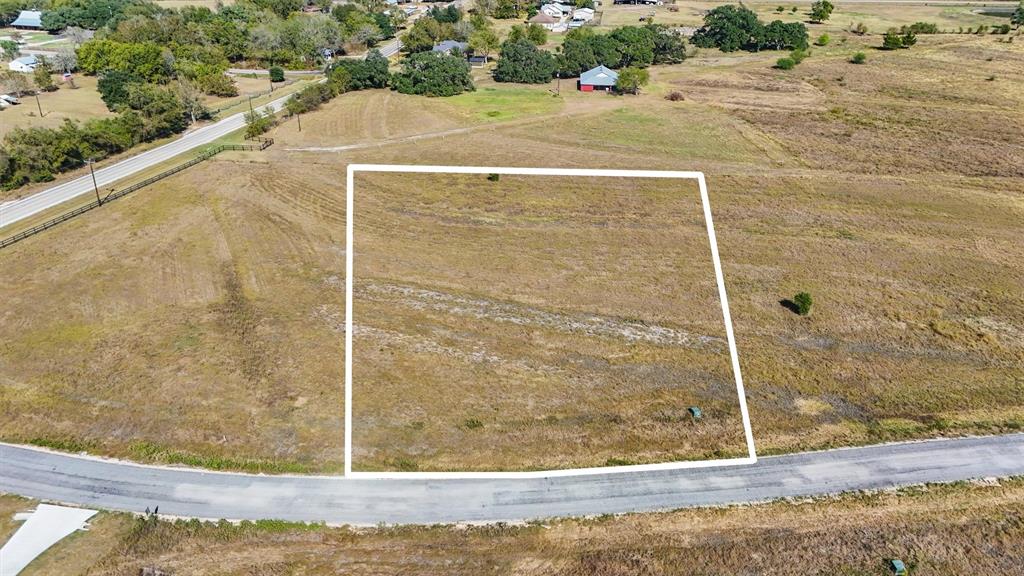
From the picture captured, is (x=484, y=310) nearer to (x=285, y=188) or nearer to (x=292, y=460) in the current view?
(x=292, y=460)

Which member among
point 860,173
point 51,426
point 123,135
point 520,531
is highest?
point 123,135

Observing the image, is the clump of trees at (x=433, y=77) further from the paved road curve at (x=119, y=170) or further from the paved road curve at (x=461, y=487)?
the paved road curve at (x=461, y=487)

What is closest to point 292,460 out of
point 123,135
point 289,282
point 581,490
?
point 581,490

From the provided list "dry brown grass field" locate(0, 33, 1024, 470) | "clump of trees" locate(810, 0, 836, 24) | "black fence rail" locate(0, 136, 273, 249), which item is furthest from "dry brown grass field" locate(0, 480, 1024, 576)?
"clump of trees" locate(810, 0, 836, 24)

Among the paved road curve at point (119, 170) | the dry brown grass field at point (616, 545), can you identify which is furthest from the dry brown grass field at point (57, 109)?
the dry brown grass field at point (616, 545)

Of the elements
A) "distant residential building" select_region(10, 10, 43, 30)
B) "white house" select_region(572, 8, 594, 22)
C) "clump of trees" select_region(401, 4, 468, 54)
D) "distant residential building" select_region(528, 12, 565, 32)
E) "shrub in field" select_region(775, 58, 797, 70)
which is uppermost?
"distant residential building" select_region(10, 10, 43, 30)

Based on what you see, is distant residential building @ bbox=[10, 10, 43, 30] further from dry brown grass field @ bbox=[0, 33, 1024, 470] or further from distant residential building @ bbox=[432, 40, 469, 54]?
dry brown grass field @ bbox=[0, 33, 1024, 470]
